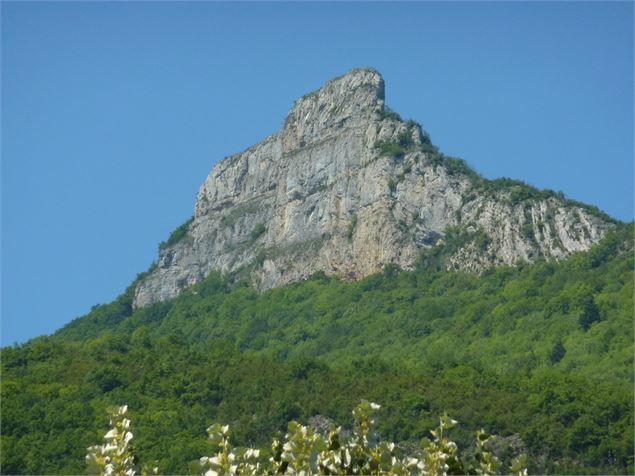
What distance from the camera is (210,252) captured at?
112 meters

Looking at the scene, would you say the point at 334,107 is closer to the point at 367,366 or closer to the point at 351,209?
the point at 351,209

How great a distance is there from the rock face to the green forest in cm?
148

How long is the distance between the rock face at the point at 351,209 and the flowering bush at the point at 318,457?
8004 centimetres

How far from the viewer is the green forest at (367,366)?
54969 mm

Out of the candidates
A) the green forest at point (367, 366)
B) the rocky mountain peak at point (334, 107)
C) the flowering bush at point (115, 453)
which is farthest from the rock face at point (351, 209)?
the flowering bush at point (115, 453)

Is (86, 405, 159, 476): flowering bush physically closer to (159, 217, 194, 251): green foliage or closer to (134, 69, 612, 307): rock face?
(134, 69, 612, 307): rock face

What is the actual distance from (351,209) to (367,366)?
27.8 meters

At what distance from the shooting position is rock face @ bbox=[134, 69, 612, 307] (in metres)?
92.6

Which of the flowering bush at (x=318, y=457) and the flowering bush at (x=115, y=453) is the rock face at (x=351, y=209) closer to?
the flowering bush at (x=318, y=457)

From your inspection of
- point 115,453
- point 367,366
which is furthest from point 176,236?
point 115,453

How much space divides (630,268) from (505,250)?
10.3 metres

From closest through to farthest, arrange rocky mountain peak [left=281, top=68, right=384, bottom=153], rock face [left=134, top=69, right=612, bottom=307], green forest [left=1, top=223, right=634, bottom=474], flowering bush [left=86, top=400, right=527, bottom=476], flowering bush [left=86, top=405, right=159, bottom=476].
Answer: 1. flowering bush [left=86, top=400, right=527, bottom=476]
2. flowering bush [left=86, top=405, right=159, bottom=476]
3. green forest [left=1, top=223, right=634, bottom=474]
4. rock face [left=134, top=69, right=612, bottom=307]
5. rocky mountain peak [left=281, top=68, right=384, bottom=153]

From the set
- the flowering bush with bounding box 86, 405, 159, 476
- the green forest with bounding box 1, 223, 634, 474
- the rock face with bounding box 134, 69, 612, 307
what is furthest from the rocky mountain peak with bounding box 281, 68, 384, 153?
the flowering bush with bounding box 86, 405, 159, 476

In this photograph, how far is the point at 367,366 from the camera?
72.2 meters
